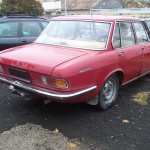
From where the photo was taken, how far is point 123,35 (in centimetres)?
602

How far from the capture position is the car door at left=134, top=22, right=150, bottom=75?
6664mm

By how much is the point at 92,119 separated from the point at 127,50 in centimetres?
161

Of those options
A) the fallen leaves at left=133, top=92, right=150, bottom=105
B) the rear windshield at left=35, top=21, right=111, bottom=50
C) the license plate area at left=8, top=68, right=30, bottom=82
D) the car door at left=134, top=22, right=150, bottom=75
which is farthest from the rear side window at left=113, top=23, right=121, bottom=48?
the license plate area at left=8, top=68, right=30, bottom=82

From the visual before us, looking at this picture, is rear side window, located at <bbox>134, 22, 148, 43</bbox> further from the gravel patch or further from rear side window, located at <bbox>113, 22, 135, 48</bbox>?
the gravel patch

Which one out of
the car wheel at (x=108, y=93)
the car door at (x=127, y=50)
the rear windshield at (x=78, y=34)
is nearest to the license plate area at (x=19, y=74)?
the rear windshield at (x=78, y=34)

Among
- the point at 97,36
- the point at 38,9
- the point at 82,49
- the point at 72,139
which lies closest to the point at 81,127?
the point at 72,139

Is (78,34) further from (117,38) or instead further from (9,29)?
(9,29)

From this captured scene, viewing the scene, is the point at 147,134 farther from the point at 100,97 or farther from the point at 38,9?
the point at 38,9

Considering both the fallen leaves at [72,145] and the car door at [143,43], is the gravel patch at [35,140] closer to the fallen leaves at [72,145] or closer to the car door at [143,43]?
the fallen leaves at [72,145]

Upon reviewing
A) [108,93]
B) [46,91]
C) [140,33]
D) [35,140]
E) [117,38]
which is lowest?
[35,140]

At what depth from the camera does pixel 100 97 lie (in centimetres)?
545

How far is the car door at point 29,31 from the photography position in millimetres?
8719

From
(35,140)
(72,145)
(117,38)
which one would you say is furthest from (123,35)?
(35,140)

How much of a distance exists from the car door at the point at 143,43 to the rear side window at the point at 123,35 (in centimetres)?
30
